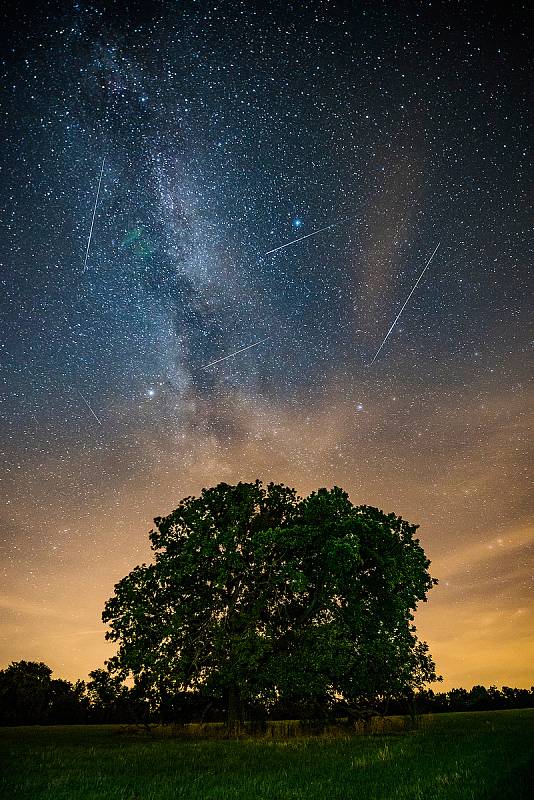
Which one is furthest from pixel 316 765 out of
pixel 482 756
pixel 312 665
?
pixel 312 665

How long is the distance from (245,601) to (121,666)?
7.43m

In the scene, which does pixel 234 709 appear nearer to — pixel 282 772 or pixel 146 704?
pixel 146 704

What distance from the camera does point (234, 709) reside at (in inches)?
1079

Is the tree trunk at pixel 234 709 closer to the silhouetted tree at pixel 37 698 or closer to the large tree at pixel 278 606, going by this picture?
the large tree at pixel 278 606

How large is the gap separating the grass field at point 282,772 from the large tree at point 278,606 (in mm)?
6503

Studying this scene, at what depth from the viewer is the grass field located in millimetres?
9602

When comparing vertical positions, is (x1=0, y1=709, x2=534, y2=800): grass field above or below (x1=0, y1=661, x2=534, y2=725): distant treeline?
below

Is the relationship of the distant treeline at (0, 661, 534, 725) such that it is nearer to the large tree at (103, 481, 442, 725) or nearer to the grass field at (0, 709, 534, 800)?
the large tree at (103, 481, 442, 725)

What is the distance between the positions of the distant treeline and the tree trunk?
1.11 m

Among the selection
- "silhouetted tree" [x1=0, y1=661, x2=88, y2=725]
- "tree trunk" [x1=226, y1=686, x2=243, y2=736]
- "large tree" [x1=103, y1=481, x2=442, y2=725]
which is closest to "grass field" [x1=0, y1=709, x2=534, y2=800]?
"large tree" [x1=103, y1=481, x2=442, y2=725]

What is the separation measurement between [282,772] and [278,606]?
1674cm

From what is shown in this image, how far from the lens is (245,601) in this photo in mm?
28469

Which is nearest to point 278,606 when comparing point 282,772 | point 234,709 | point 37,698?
point 234,709

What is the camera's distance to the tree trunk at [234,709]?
26.0 meters
